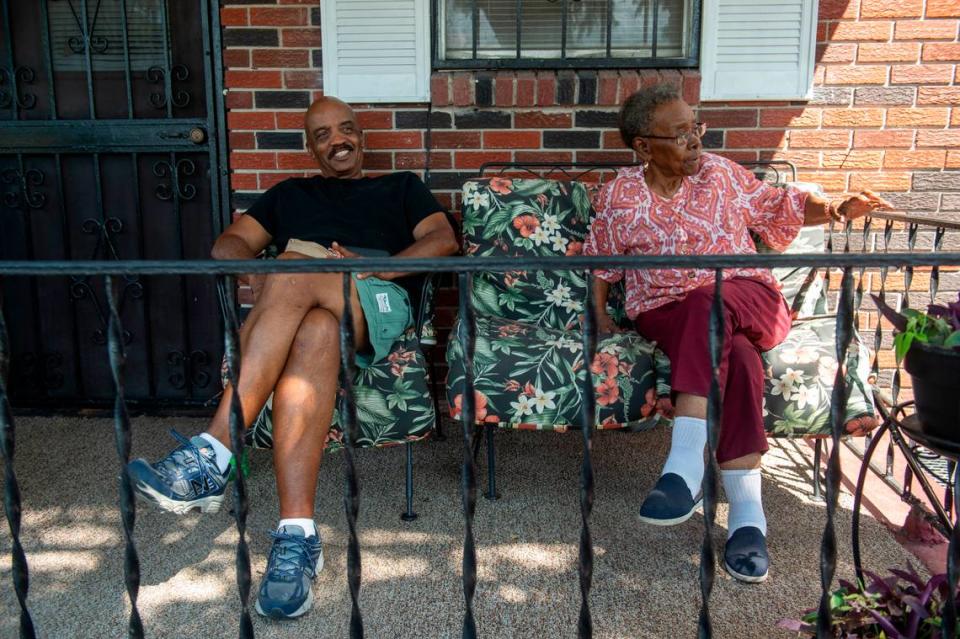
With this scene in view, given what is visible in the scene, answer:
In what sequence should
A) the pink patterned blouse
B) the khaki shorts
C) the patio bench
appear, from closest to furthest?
the patio bench → the khaki shorts → the pink patterned blouse

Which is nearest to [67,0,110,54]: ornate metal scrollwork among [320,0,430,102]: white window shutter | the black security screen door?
the black security screen door

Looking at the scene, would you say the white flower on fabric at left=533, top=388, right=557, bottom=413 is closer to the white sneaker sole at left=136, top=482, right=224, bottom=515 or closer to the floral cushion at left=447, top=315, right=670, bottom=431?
the floral cushion at left=447, top=315, right=670, bottom=431

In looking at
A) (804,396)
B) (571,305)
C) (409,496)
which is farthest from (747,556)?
(571,305)

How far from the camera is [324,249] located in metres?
2.62

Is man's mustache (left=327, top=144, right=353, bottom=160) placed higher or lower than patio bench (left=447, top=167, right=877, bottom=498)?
higher

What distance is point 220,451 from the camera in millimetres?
2039

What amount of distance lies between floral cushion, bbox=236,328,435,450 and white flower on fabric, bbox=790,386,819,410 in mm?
1021

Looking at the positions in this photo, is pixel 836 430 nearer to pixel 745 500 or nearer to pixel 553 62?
pixel 745 500

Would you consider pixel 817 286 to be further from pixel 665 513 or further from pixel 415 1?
pixel 415 1

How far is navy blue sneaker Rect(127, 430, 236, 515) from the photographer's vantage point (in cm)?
191

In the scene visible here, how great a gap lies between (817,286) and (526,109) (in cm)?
127

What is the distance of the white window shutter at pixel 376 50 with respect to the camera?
3.16 meters

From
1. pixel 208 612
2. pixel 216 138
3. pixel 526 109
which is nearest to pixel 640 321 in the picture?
pixel 526 109

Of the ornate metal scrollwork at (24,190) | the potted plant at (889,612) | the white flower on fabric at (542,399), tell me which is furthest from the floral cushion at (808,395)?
the ornate metal scrollwork at (24,190)
